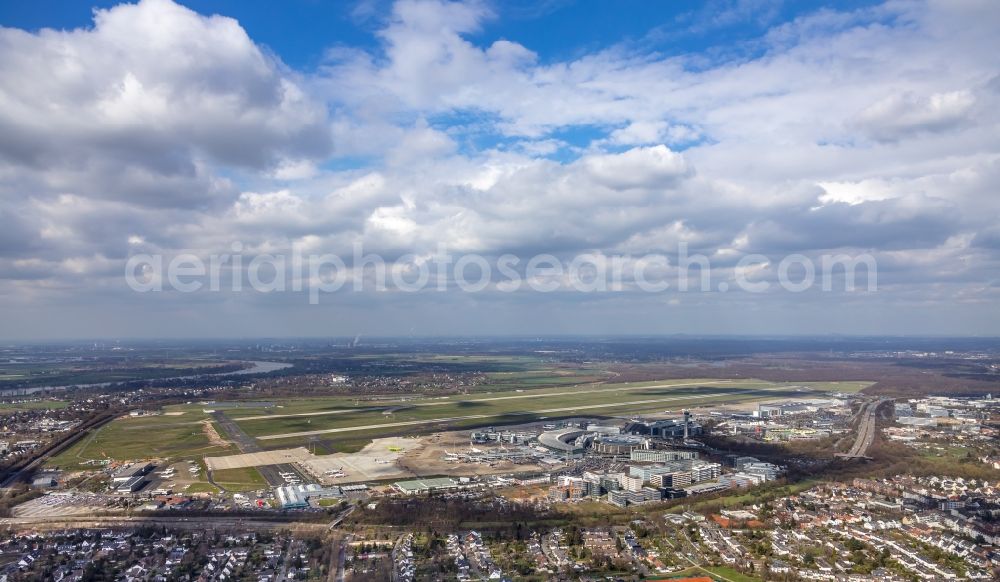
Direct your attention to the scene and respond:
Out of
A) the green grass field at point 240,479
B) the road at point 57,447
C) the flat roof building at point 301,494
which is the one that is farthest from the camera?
the road at point 57,447

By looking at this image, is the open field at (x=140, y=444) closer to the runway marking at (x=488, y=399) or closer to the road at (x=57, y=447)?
the road at (x=57, y=447)

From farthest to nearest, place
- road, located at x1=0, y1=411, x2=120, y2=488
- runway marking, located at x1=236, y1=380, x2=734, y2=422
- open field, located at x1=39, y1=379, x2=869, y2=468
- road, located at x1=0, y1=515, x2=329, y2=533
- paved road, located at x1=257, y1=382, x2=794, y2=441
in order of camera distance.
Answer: runway marking, located at x1=236, y1=380, x2=734, y2=422 → paved road, located at x1=257, y1=382, x2=794, y2=441 → open field, located at x1=39, y1=379, x2=869, y2=468 → road, located at x1=0, y1=411, x2=120, y2=488 → road, located at x1=0, y1=515, x2=329, y2=533

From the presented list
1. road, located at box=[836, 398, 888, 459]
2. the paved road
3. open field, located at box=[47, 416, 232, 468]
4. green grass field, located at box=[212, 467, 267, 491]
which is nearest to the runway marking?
open field, located at box=[47, 416, 232, 468]

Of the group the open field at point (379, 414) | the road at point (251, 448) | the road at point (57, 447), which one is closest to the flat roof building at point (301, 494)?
the road at point (251, 448)

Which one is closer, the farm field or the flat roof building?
the flat roof building

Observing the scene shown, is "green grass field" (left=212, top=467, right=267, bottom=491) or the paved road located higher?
"green grass field" (left=212, top=467, right=267, bottom=491)

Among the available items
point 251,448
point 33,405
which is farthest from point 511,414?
point 33,405

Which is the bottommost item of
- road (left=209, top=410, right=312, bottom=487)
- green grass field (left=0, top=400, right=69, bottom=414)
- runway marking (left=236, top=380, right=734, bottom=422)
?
runway marking (left=236, top=380, right=734, bottom=422)

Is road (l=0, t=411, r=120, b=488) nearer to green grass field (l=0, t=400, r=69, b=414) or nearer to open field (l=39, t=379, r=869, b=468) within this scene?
open field (l=39, t=379, r=869, b=468)
